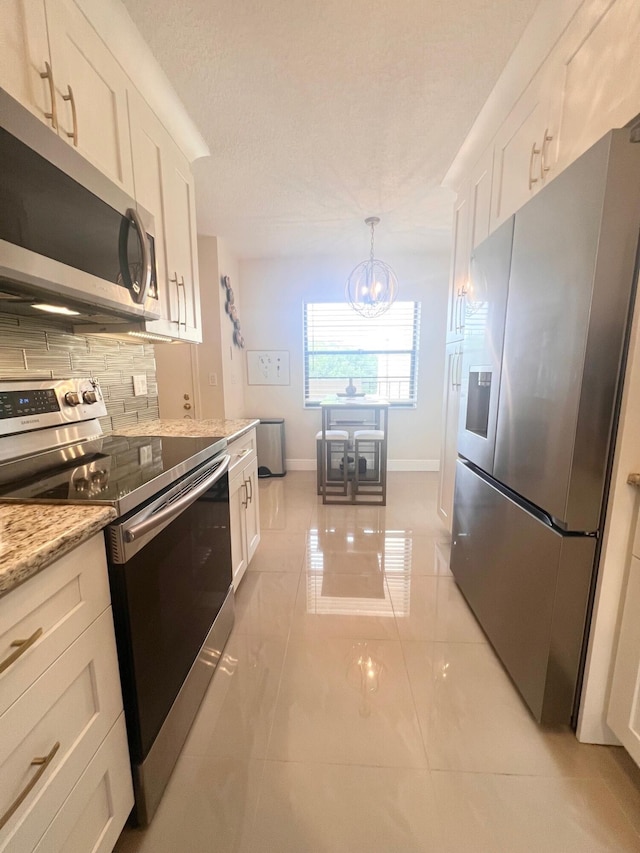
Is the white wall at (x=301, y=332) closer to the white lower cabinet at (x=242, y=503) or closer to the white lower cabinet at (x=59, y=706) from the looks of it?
the white lower cabinet at (x=242, y=503)

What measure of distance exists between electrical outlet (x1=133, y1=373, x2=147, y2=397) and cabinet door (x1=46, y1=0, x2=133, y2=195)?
2.96 ft

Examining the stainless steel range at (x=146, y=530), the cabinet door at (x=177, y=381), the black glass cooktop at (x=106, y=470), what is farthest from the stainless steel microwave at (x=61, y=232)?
the cabinet door at (x=177, y=381)

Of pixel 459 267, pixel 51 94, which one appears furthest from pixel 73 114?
pixel 459 267

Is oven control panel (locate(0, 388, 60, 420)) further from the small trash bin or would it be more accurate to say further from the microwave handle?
the small trash bin

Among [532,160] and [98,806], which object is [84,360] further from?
[532,160]

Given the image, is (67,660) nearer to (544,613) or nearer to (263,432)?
(544,613)

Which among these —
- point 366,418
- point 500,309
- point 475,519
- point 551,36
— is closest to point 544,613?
point 475,519

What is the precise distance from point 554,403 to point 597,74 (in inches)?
39.2

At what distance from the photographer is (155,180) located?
5.25ft

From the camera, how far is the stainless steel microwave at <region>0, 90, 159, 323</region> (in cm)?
78

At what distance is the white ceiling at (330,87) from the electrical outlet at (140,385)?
4.40 ft

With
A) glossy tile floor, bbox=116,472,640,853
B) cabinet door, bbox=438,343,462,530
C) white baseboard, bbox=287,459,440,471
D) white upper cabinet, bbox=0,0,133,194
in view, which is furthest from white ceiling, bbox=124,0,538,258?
white baseboard, bbox=287,459,440,471

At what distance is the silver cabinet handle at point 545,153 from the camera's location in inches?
49.9

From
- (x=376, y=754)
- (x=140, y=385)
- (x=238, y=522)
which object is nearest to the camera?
(x=376, y=754)
